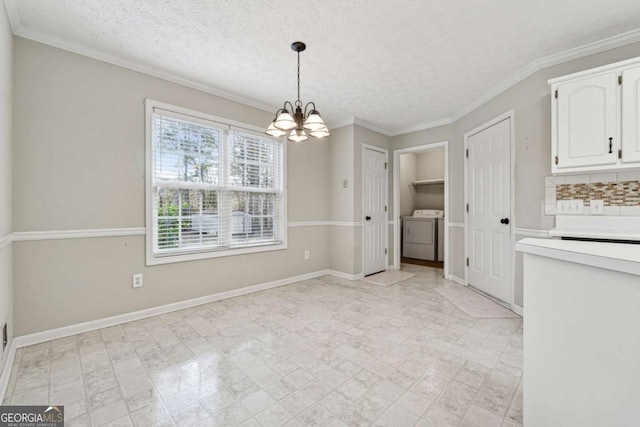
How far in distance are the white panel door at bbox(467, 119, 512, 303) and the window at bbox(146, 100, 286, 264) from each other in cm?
270

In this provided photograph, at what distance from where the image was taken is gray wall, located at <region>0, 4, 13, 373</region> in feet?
5.88

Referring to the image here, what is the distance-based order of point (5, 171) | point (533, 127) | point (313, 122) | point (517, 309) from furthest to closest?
1. point (517, 309)
2. point (533, 127)
3. point (313, 122)
4. point (5, 171)

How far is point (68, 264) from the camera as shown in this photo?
7.91 feet

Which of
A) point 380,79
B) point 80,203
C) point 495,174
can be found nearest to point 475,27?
point 380,79

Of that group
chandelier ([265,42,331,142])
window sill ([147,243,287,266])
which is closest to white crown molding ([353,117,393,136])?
chandelier ([265,42,331,142])

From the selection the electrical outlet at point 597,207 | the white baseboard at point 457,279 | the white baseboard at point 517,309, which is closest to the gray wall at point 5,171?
the white baseboard at point 517,309

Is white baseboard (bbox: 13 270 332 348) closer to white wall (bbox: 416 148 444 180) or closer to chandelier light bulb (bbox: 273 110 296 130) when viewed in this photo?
chandelier light bulb (bbox: 273 110 296 130)

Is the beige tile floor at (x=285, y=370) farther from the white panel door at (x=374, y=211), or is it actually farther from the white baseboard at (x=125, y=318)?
the white panel door at (x=374, y=211)

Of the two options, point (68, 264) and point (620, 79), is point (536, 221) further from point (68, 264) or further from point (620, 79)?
point (68, 264)

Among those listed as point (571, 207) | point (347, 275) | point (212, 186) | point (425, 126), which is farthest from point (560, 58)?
point (212, 186)

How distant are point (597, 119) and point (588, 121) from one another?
54mm

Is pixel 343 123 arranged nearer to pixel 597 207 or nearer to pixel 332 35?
pixel 332 35

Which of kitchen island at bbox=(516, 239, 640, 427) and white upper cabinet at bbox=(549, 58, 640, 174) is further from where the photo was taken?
white upper cabinet at bbox=(549, 58, 640, 174)

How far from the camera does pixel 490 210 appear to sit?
3463 millimetres
